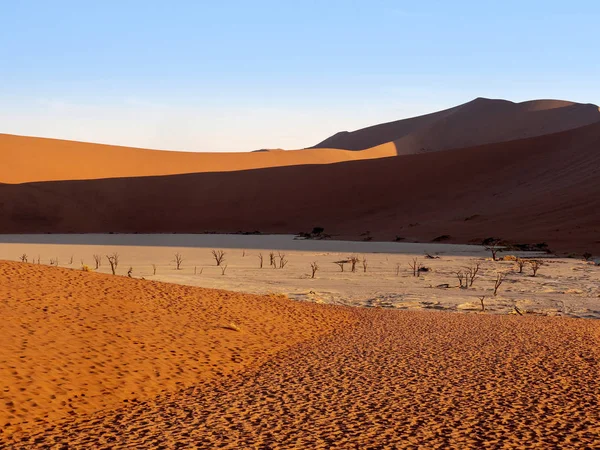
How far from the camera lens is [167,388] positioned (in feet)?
23.1

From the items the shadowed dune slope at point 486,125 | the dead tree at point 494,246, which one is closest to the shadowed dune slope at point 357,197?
the dead tree at point 494,246

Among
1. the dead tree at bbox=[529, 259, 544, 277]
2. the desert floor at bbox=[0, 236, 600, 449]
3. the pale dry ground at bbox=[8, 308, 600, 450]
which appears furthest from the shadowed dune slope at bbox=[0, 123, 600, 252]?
the pale dry ground at bbox=[8, 308, 600, 450]

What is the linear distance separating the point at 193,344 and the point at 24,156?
227 ft

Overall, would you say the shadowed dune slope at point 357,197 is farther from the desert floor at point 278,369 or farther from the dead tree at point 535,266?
the desert floor at point 278,369

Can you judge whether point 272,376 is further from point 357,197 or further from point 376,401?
point 357,197

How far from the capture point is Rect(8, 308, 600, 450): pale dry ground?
5.27 m

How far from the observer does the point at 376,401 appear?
6418mm

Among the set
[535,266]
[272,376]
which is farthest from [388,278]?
[272,376]

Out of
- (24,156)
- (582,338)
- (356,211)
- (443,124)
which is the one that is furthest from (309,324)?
(443,124)

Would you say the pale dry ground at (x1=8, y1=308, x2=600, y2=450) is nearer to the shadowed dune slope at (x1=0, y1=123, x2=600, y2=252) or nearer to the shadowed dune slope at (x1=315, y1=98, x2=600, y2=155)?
the shadowed dune slope at (x1=0, y1=123, x2=600, y2=252)

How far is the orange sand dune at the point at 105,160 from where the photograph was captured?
69188 millimetres

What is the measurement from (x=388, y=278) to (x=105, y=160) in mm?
62819

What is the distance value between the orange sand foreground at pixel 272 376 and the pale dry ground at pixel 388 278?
2599 mm

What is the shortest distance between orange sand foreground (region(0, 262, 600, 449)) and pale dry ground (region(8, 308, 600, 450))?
0.8 inches
